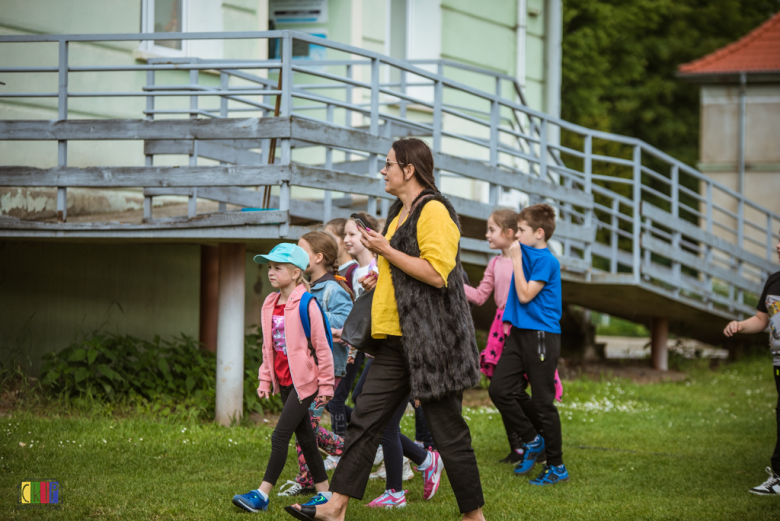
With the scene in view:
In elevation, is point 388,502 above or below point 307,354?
below

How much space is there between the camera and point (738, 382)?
11.4 meters

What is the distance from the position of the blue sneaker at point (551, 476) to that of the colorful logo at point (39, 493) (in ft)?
9.56

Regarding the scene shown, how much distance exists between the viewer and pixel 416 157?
4230 mm

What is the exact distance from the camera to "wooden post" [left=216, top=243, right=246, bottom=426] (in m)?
7.21

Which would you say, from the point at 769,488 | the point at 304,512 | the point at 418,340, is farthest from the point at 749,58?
the point at 304,512

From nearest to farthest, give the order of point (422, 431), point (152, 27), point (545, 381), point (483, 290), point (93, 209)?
point (545, 381) < point (422, 431) < point (483, 290) < point (93, 209) < point (152, 27)

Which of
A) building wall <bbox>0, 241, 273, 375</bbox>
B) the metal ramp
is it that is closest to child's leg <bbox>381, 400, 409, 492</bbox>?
the metal ramp

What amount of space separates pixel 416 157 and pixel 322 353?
4.08 ft

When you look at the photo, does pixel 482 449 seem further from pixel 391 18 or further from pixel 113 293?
pixel 391 18

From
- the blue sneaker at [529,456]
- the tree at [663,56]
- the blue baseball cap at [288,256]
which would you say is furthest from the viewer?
the tree at [663,56]

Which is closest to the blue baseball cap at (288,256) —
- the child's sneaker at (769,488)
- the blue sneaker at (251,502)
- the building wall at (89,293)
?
the blue sneaker at (251,502)

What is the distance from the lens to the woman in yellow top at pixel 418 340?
13.3 ft

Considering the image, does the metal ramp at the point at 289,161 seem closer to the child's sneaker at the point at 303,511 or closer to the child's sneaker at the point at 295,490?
the child's sneaker at the point at 295,490

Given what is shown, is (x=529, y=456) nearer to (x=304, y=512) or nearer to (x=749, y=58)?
(x=304, y=512)
